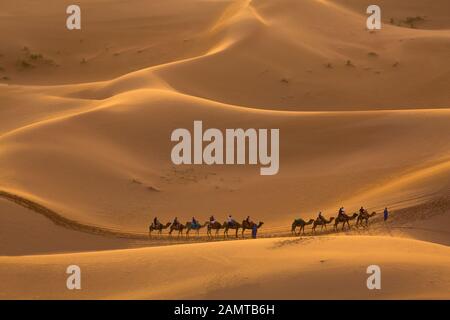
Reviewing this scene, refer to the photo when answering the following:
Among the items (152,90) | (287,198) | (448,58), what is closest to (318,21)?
(448,58)

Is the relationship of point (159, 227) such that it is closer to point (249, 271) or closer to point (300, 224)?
point (300, 224)

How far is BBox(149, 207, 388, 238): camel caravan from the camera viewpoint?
1994cm

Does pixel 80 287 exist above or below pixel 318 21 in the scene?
below

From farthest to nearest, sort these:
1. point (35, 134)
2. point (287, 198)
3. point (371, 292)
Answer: point (35, 134)
point (287, 198)
point (371, 292)

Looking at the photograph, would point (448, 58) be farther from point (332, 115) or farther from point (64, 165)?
point (64, 165)

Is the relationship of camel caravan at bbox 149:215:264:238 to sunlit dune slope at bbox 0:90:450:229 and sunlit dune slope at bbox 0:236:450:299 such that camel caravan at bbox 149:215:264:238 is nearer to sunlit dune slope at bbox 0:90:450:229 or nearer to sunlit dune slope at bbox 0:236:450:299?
sunlit dune slope at bbox 0:90:450:229

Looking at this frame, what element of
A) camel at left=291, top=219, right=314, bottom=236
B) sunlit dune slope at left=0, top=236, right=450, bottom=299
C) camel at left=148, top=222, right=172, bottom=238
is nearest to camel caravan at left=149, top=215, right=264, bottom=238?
camel at left=148, top=222, right=172, bottom=238

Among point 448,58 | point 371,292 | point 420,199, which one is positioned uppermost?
point 448,58

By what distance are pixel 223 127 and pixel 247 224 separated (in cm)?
644

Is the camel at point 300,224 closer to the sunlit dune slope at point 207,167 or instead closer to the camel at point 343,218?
the camel at point 343,218

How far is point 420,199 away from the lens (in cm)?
2088

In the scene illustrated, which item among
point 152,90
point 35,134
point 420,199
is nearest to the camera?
point 420,199

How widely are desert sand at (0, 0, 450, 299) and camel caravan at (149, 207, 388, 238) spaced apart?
1.19 ft

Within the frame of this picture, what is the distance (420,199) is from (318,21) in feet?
69.2
